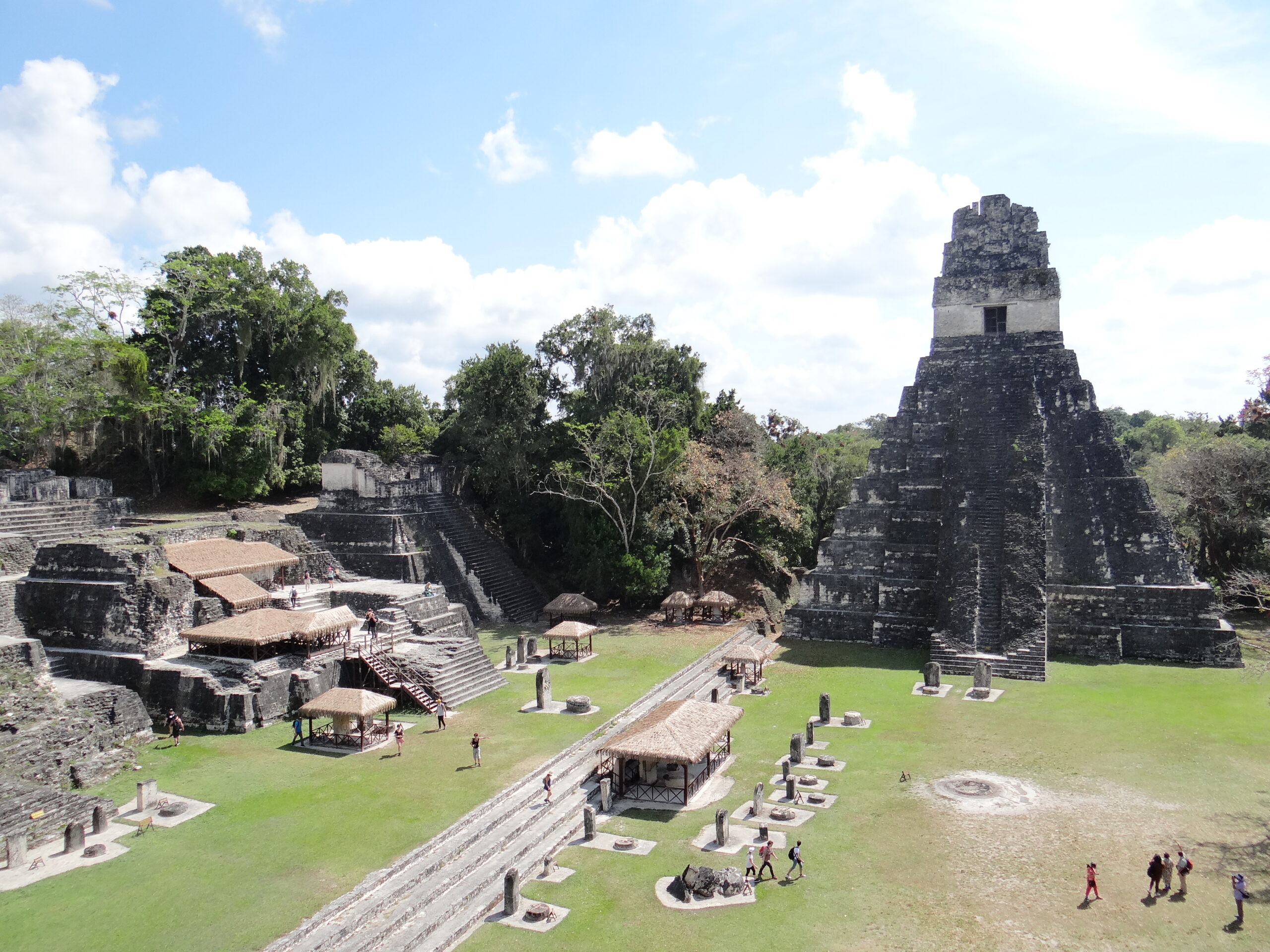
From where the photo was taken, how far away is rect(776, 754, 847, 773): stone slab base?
15.4 meters

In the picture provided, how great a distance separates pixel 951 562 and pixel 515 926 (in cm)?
1724

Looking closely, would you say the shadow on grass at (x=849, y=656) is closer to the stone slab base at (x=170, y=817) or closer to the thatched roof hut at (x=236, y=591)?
the thatched roof hut at (x=236, y=591)

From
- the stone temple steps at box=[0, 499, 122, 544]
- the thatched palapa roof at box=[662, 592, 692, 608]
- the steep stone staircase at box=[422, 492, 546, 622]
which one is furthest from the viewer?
the steep stone staircase at box=[422, 492, 546, 622]

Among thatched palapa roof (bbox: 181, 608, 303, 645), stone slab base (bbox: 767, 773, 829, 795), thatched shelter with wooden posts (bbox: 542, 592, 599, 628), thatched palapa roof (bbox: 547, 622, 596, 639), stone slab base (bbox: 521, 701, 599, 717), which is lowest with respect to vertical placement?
stone slab base (bbox: 767, 773, 829, 795)

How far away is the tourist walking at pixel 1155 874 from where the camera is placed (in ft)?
34.9

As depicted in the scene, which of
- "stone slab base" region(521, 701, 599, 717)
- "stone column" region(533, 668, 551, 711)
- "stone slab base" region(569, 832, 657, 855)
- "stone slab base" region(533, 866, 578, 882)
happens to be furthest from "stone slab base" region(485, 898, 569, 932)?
"stone column" region(533, 668, 551, 711)

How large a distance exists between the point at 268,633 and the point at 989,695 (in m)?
17.1

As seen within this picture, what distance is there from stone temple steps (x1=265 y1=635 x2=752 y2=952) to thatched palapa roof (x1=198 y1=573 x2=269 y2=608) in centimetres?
998

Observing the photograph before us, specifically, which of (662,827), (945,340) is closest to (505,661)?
(662,827)

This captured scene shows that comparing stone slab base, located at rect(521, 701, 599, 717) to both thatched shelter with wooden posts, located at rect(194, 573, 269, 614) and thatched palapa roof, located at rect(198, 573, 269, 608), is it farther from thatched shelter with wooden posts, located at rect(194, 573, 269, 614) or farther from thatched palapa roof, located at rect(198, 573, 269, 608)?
thatched palapa roof, located at rect(198, 573, 269, 608)

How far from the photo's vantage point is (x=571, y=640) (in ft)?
81.6

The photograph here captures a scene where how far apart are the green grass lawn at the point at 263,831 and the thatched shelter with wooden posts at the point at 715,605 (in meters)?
8.54

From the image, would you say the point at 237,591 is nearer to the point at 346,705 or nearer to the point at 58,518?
the point at 346,705

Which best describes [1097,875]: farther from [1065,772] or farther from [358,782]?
[358,782]
